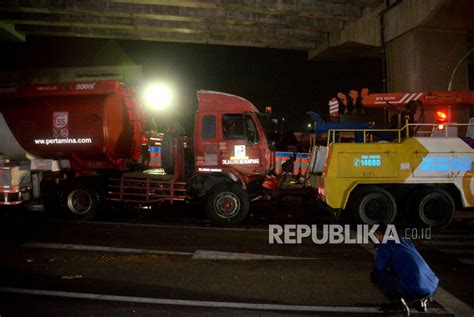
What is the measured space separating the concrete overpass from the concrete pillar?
0.04m

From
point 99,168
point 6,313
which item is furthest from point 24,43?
point 6,313

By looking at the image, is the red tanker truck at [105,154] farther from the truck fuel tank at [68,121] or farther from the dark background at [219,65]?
the dark background at [219,65]

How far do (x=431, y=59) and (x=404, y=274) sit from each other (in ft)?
51.5

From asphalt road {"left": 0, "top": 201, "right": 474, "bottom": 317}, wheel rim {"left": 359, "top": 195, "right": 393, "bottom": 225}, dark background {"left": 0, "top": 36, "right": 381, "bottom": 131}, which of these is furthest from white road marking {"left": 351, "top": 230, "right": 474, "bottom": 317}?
dark background {"left": 0, "top": 36, "right": 381, "bottom": 131}

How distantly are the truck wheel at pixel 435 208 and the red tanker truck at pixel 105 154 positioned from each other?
12.1 ft

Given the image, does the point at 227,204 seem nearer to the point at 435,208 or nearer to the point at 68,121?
the point at 68,121

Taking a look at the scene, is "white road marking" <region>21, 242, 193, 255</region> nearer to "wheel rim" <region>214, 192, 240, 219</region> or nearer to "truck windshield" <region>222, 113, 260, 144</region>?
"wheel rim" <region>214, 192, 240, 219</region>

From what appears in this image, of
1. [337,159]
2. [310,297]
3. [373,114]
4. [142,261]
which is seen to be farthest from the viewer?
[373,114]

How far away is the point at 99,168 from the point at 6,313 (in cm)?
628

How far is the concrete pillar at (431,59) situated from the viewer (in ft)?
56.0

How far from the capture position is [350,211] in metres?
9.57

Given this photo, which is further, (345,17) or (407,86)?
(345,17)

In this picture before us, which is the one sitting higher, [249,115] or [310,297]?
[249,115]

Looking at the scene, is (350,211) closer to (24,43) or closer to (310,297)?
(310,297)
